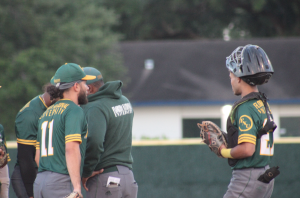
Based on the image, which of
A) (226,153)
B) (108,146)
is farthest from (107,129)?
(226,153)

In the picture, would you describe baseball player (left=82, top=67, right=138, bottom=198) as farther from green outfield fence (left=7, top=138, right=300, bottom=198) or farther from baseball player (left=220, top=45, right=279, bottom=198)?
green outfield fence (left=7, top=138, right=300, bottom=198)

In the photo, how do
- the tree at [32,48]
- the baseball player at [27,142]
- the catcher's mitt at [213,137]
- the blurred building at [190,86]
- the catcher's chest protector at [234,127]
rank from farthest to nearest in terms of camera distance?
the blurred building at [190,86], the tree at [32,48], the baseball player at [27,142], the catcher's mitt at [213,137], the catcher's chest protector at [234,127]

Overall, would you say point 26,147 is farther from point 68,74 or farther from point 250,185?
point 250,185

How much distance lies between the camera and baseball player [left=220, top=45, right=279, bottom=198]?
354 centimetres

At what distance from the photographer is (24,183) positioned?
15.1ft

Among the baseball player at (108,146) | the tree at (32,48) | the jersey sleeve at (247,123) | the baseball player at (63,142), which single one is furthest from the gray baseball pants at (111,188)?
the tree at (32,48)

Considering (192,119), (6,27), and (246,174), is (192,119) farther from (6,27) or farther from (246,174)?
(246,174)

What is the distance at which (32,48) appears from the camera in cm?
1412

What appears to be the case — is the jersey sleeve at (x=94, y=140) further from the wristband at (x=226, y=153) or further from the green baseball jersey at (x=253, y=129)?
the green baseball jersey at (x=253, y=129)

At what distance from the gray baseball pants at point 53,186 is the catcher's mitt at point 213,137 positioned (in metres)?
1.44

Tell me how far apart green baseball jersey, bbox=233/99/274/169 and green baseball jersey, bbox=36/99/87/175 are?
1.53m

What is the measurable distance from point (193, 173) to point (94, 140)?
3.35 metres

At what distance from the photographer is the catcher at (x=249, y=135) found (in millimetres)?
3533

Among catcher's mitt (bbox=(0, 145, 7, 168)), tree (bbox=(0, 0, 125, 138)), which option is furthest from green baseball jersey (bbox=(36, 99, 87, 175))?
tree (bbox=(0, 0, 125, 138))
